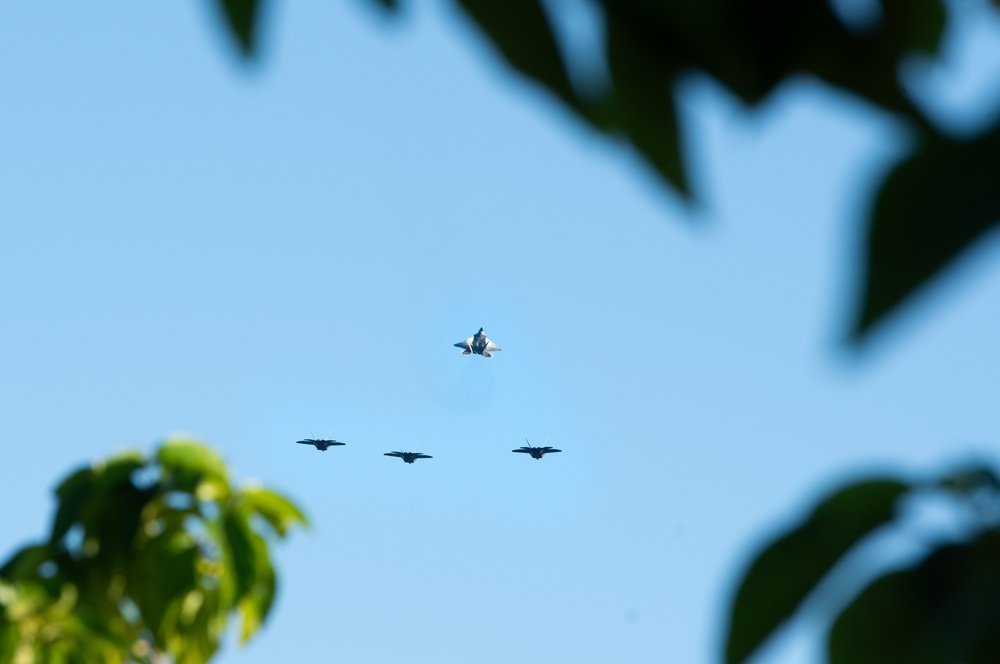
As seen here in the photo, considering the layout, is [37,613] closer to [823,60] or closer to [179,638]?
[179,638]

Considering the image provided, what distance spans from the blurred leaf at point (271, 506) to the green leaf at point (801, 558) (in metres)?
5.08

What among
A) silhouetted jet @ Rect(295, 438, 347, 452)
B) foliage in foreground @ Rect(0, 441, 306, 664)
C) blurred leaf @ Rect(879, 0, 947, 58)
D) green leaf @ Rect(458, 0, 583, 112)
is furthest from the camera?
silhouetted jet @ Rect(295, 438, 347, 452)

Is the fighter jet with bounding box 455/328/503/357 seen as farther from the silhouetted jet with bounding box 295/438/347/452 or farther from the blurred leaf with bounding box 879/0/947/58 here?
the blurred leaf with bounding box 879/0/947/58

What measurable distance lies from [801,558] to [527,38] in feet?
2.63

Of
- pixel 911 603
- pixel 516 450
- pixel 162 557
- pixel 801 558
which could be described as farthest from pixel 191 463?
pixel 516 450

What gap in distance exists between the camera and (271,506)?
6.41 metres

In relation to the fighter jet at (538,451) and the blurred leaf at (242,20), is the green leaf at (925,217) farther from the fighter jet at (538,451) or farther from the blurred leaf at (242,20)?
the fighter jet at (538,451)

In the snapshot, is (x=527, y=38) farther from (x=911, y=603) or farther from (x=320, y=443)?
(x=320, y=443)

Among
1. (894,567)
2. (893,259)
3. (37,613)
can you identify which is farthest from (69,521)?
(893,259)

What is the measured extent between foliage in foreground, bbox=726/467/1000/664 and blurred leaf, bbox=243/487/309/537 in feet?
16.7

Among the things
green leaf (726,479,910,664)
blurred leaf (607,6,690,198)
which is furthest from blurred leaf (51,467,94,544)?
blurred leaf (607,6,690,198)

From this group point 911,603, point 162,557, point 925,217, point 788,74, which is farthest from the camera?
point 162,557

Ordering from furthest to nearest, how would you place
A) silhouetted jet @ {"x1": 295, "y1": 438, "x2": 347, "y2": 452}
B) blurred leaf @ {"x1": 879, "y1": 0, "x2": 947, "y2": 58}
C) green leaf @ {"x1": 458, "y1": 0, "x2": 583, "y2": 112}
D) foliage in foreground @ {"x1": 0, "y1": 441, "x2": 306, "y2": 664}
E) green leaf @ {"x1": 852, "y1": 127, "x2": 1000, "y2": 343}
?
silhouetted jet @ {"x1": 295, "y1": 438, "x2": 347, "y2": 452} → foliage in foreground @ {"x1": 0, "y1": 441, "x2": 306, "y2": 664} → blurred leaf @ {"x1": 879, "y1": 0, "x2": 947, "y2": 58} → green leaf @ {"x1": 458, "y1": 0, "x2": 583, "y2": 112} → green leaf @ {"x1": 852, "y1": 127, "x2": 1000, "y2": 343}

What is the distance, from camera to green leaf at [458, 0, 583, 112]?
112 cm
